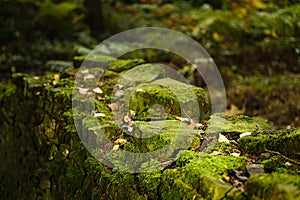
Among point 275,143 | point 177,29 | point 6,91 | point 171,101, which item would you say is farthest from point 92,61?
point 177,29

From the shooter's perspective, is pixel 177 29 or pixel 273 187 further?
pixel 177 29

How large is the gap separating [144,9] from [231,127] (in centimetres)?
896

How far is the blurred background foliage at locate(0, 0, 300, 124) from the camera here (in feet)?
25.9

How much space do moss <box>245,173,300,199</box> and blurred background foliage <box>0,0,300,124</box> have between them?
5580 mm

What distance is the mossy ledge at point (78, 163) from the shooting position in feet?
6.22

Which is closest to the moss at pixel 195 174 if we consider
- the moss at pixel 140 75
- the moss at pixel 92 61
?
the moss at pixel 140 75

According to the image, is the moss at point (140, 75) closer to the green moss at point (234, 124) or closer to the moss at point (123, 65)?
the moss at point (123, 65)

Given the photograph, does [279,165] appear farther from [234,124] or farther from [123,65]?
[123,65]

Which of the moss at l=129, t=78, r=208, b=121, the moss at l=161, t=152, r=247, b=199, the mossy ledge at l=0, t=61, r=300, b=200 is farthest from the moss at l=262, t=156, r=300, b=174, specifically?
the moss at l=129, t=78, r=208, b=121

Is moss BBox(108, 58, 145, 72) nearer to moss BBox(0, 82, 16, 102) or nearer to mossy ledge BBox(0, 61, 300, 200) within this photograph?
mossy ledge BBox(0, 61, 300, 200)

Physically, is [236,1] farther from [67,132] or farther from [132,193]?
[132,193]

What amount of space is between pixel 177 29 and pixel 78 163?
6.81 metres

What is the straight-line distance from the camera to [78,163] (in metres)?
2.99

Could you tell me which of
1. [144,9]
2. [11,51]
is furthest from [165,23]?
[11,51]
